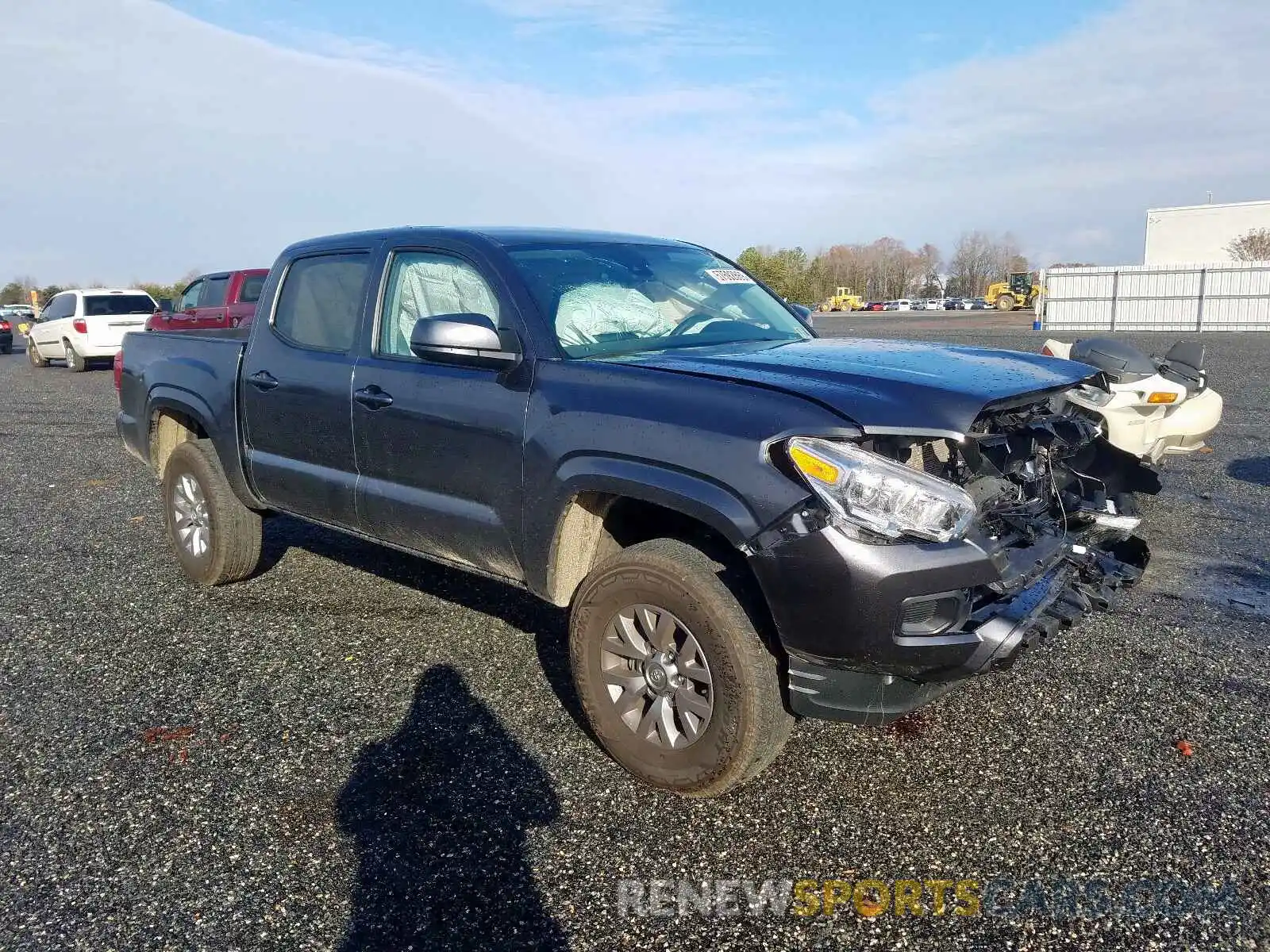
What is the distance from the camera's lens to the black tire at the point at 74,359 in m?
21.8

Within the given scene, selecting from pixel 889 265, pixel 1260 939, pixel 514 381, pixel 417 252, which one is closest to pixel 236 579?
pixel 417 252

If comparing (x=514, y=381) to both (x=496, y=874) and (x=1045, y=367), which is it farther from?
(x=1045, y=367)

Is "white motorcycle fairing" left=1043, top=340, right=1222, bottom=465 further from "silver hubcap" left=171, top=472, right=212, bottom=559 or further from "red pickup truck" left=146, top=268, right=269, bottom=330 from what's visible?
"red pickup truck" left=146, top=268, right=269, bottom=330

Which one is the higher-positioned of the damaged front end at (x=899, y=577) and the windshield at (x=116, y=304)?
the windshield at (x=116, y=304)

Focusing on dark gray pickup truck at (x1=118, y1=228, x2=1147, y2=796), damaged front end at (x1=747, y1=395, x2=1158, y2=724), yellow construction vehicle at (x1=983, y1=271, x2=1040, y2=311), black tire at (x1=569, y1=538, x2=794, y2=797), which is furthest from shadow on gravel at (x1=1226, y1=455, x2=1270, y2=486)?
yellow construction vehicle at (x1=983, y1=271, x2=1040, y2=311)

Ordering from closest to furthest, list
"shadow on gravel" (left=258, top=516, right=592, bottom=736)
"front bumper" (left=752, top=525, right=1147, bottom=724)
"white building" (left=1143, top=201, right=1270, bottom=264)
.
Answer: "front bumper" (left=752, top=525, right=1147, bottom=724), "shadow on gravel" (left=258, top=516, right=592, bottom=736), "white building" (left=1143, top=201, right=1270, bottom=264)

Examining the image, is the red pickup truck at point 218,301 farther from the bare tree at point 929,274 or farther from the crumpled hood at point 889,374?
the bare tree at point 929,274

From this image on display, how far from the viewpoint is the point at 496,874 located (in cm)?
287

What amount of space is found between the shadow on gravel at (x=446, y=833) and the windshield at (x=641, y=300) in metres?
1.53

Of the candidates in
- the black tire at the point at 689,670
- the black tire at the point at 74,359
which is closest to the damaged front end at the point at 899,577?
the black tire at the point at 689,670

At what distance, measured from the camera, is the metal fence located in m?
30.2

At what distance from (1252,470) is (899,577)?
7.18 m

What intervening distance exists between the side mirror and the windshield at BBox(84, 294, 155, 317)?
69.5ft

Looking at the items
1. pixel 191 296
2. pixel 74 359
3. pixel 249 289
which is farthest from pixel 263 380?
pixel 74 359
